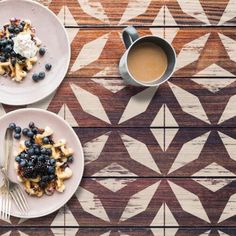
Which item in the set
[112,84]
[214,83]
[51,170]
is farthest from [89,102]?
[214,83]

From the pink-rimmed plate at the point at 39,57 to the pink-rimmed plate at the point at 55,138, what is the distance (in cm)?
3

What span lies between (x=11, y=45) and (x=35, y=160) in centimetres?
23

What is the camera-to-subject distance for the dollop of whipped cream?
1134 millimetres

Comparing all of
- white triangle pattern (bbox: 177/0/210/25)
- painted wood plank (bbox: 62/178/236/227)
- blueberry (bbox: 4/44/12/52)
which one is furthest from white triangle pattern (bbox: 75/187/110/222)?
white triangle pattern (bbox: 177/0/210/25)

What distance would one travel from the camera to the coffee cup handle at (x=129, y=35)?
110 centimetres

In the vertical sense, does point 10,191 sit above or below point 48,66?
→ below

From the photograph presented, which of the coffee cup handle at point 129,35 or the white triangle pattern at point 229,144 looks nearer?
the coffee cup handle at point 129,35

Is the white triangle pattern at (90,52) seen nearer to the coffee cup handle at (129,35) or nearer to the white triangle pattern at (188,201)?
the coffee cup handle at (129,35)

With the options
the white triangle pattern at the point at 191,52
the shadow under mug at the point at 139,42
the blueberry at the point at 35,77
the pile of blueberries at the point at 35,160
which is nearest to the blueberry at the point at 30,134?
the pile of blueberries at the point at 35,160

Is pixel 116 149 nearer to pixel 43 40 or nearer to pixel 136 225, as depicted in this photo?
pixel 136 225

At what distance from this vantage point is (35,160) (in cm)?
114

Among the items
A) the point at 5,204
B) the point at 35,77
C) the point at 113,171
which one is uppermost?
the point at 35,77

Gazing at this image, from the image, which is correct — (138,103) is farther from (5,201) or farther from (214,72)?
(5,201)

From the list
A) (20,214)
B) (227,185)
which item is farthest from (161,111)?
(20,214)
